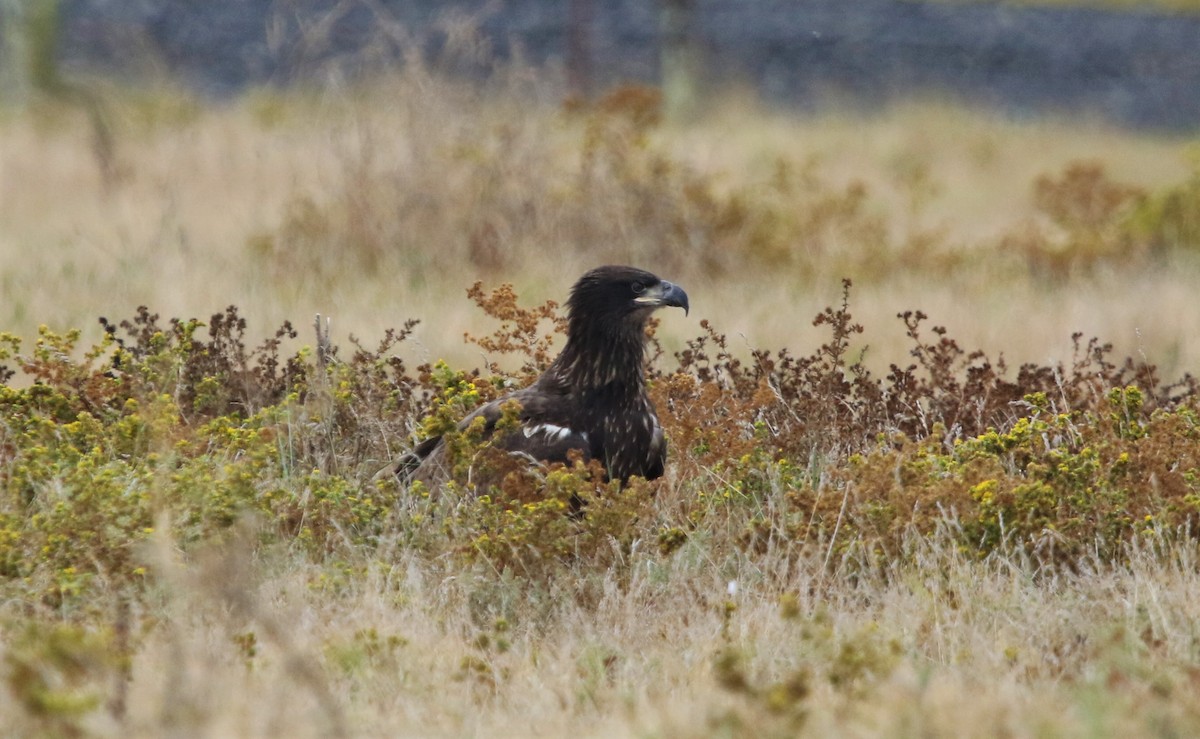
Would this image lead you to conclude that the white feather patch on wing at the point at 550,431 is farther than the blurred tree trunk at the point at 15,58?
No

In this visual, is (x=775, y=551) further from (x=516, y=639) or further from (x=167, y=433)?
(x=167, y=433)

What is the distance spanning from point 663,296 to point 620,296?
0.17 meters

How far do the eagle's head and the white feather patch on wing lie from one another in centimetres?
45

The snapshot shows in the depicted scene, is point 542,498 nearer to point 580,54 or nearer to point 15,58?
point 580,54

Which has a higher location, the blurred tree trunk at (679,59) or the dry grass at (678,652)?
the blurred tree trunk at (679,59)

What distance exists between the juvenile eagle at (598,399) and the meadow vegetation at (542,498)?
7.0 inches

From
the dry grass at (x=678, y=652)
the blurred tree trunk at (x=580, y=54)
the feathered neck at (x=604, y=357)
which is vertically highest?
the blurred tree trunk at (x=580, y=54)

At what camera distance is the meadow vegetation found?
425 cm

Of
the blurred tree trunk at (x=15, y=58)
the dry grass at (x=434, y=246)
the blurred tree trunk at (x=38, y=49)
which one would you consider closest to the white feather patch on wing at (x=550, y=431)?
the dry grass at (x=434, y=246)

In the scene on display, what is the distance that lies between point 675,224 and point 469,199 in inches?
57.5

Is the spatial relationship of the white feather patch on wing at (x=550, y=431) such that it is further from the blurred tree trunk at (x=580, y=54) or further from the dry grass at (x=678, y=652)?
the blurred tree trunk at (x=580, y=54)

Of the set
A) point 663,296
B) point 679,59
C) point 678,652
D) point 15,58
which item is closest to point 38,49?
point 15,58

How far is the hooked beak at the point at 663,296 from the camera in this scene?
6.23m

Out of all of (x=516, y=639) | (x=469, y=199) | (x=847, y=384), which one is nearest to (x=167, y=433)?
(x=516, y=639)
